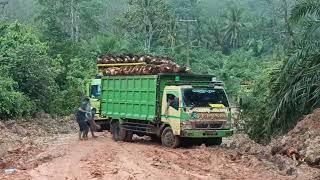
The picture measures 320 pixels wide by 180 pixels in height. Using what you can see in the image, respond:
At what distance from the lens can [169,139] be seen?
16969 mm

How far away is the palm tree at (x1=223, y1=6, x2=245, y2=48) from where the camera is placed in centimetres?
7481

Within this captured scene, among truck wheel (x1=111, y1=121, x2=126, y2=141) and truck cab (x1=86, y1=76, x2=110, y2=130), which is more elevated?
truck cab (x1=86, y1=76, x2=110, y2=130)

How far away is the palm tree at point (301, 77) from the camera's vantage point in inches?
624

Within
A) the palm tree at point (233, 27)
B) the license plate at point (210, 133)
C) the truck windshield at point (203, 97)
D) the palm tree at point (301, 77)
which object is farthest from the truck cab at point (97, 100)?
the palm tree at point (233, 27)

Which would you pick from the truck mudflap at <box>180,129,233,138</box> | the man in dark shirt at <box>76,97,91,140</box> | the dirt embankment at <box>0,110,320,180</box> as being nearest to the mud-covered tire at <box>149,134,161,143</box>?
the dirt embankment at <box>0,110,320,180</box>

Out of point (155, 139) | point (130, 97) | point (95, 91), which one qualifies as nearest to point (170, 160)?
point (130, 97)

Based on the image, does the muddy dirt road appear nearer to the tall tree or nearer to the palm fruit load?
the palm fruit load

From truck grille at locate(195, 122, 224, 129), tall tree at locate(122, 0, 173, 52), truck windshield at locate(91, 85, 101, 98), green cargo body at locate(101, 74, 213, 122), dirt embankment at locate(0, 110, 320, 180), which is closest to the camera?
dirt embankment at locate(0, 110, 320, 180)

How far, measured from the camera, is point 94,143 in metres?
18.2

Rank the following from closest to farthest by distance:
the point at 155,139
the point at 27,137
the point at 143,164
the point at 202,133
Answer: the point at 143,164
the point at 202,133
the point at 155,139
the point at 27,137

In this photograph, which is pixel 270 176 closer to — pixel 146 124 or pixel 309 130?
pixel 309 130

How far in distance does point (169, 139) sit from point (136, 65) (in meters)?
3.81

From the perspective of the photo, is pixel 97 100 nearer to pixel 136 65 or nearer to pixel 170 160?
pixel 136 65

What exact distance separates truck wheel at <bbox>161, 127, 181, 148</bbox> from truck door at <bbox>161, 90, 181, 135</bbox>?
0.81 feet
